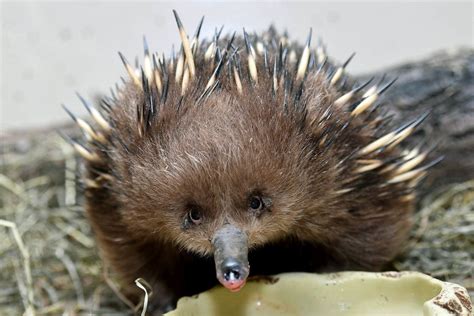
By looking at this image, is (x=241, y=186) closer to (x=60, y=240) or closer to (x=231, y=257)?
(x=231, y=257)

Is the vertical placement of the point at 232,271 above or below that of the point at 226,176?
below

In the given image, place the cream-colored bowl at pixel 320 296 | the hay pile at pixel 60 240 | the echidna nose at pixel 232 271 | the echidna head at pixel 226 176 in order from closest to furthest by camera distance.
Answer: the echidna nose at pixel 232 271, the echidna head at pixel 226 176, the cream-colored bowl at pixel 320 296, the hay pile at pixel 60 240

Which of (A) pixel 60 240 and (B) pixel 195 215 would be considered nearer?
(B) pixel 195 215

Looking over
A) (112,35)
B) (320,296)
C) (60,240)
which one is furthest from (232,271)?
(112,35)

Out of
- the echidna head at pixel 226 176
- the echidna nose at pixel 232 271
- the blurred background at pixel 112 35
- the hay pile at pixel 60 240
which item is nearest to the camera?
the echidna nose at pixel 232 271

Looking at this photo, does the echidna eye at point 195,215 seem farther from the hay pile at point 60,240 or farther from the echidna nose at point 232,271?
the hay pile at point 60,240

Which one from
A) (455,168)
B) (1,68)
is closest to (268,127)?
(455,168)

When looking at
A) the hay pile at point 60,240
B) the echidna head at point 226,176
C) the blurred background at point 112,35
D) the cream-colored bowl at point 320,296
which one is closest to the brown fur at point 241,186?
the echidna head at point 226,176

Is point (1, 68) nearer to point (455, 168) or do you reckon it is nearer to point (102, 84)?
point (102, 84)
